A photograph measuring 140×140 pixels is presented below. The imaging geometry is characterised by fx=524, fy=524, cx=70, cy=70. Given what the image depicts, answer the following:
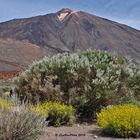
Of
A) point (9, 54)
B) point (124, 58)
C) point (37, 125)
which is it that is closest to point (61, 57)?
point (124, 58)

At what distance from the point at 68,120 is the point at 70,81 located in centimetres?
187

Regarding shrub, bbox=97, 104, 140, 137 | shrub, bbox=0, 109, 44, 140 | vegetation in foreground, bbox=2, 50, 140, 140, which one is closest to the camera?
shrub, bbox=0, 109, 44, 140

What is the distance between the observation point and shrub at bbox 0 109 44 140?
8.30m

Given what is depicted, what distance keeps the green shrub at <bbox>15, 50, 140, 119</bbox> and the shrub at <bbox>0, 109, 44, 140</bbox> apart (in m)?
4.87

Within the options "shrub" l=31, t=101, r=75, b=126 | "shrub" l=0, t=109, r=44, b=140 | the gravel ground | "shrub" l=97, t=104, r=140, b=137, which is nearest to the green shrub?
"shrub" l=31, t=101, r=75, b=126

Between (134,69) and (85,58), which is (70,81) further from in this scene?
(134,69)

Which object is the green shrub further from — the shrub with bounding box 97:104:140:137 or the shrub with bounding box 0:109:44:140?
the shrub with bounding box 0:109:44:140

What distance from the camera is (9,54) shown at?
135625 millimetres

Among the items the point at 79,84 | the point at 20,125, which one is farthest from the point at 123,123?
the point at 79,84

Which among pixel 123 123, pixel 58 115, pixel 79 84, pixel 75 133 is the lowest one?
pixel 75 133

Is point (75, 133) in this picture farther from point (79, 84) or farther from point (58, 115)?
point (79, 84)

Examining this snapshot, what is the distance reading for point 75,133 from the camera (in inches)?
435

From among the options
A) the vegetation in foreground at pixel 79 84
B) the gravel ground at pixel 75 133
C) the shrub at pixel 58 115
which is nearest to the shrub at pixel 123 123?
the gravel ground at pixel 75 133

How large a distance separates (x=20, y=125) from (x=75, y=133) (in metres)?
2.70
